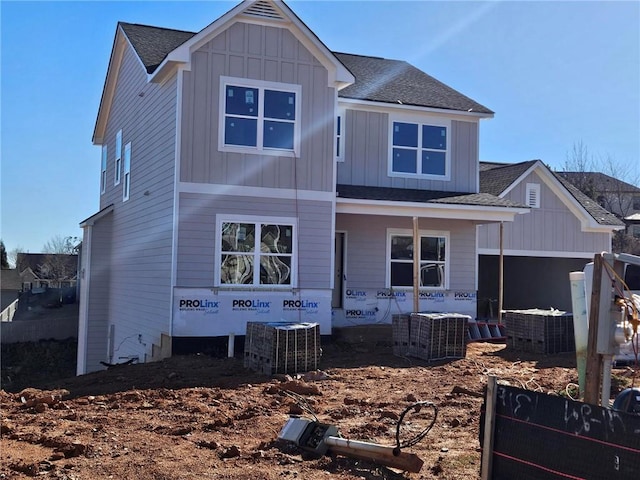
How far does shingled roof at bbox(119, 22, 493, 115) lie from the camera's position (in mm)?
17406

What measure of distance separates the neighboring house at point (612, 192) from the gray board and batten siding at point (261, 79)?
1395 inches

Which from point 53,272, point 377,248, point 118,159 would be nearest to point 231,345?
point 377,248

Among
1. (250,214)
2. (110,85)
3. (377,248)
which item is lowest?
(377,248)

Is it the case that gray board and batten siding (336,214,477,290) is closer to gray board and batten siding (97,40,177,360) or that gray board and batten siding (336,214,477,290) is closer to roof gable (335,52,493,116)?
roof gable (335,52,493,116)

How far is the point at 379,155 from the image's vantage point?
17750mm

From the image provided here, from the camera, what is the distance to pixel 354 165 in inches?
689

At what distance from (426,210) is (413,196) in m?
0.58

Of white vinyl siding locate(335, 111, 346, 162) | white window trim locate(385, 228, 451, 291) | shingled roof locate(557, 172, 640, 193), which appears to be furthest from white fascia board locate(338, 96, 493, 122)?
shingled roof locate(557, 172, 640, 193)

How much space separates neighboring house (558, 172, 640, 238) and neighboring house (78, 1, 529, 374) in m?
31.3

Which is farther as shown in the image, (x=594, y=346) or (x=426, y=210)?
(x=426, y=210)

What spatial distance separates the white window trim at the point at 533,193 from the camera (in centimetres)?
2322

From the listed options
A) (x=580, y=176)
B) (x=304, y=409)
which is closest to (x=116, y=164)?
(x=304, y=409)

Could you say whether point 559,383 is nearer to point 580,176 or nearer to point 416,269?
point 416,269

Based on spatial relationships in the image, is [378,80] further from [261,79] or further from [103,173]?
[103,173]
